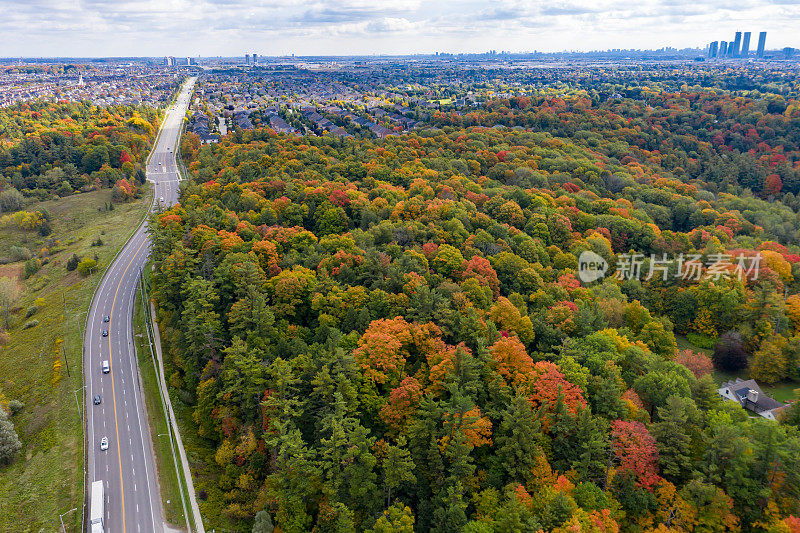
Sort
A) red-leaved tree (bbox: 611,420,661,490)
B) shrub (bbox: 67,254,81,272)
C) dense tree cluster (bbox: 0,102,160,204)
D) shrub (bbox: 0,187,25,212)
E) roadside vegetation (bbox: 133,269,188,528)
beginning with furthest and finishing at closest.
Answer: dense tree cluster (bbox: 0,102,160,204) < shrub (bbox: 0,187,25,212) < shrub (bbox: 67,254,81,272) < roadside vegetation (bbox: 133,269,188,528) < red-leaved tree (bbox: 611,420,661,490)

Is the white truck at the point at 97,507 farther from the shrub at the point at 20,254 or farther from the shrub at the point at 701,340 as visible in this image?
the shrub at the point at 20,254

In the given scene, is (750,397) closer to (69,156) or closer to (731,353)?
(731,353)

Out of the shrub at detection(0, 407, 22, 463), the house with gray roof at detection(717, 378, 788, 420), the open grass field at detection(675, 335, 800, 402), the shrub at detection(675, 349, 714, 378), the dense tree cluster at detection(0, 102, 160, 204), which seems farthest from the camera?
the dense tree cluster at detection(0, 102, 160, 204)

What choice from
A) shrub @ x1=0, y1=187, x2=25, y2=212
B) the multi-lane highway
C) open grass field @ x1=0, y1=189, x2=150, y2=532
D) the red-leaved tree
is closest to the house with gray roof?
the red-leaved tree

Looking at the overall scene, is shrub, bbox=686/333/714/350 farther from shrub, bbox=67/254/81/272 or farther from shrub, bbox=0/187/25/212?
shrub, bbox=0/187/25/212

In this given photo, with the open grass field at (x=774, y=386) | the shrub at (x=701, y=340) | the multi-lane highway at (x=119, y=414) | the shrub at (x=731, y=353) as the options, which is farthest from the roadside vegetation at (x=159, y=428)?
the shrub at (x=701, y=340)

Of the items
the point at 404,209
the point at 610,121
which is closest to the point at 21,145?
the point at 404,209
